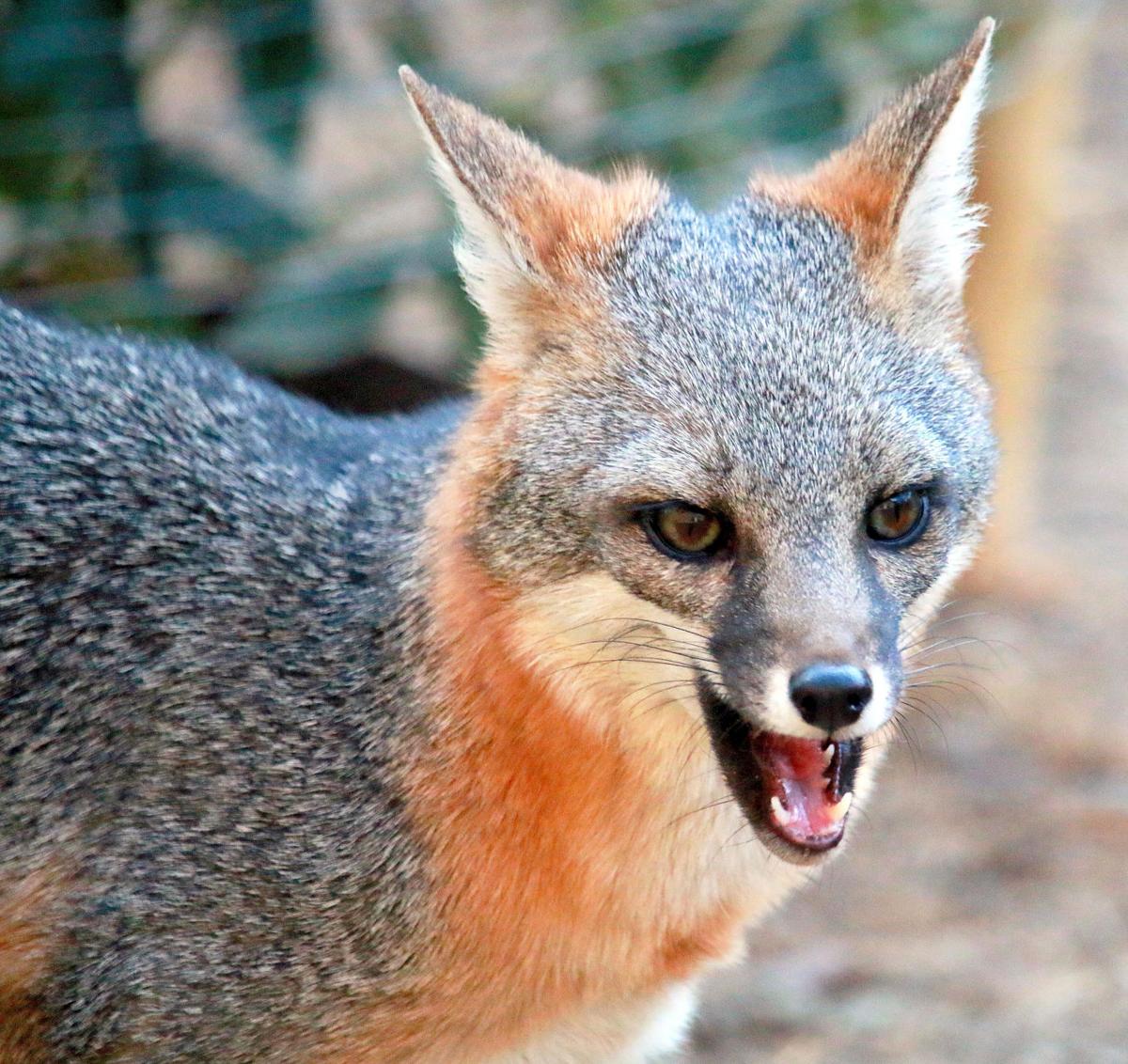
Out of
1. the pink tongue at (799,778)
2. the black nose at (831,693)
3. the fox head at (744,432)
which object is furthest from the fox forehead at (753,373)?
the pink tongue at (799,778)

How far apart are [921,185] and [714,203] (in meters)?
2.31

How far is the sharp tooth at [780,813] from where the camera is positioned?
319 centimetres

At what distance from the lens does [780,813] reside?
3.21 meters

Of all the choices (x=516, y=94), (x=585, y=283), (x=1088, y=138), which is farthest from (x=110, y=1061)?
(x=1088, y=138)

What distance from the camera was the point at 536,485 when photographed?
328 cm

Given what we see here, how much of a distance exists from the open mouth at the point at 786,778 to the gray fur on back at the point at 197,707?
0.73 meters

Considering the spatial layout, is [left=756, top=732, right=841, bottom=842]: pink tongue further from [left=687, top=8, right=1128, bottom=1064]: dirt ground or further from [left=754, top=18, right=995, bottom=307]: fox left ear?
[left=754, top=18, right=995, bottom=307]: fox left ear

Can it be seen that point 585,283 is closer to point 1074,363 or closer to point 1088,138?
point 1074,363

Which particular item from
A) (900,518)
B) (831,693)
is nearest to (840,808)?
(831,693)

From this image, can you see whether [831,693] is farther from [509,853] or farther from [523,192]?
[523,192]

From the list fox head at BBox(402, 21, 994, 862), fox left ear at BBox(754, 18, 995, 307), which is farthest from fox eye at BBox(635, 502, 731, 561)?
fox left ear at BBox(754, 18, 995, 307)

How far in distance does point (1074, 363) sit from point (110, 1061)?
25.6ft

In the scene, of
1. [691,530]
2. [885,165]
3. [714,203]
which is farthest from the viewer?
[714,203]

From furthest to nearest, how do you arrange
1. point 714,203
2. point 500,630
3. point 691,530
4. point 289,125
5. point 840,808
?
point 289,125 → point 714,203 → point 500,630 → point 840,808 → point 691,530
